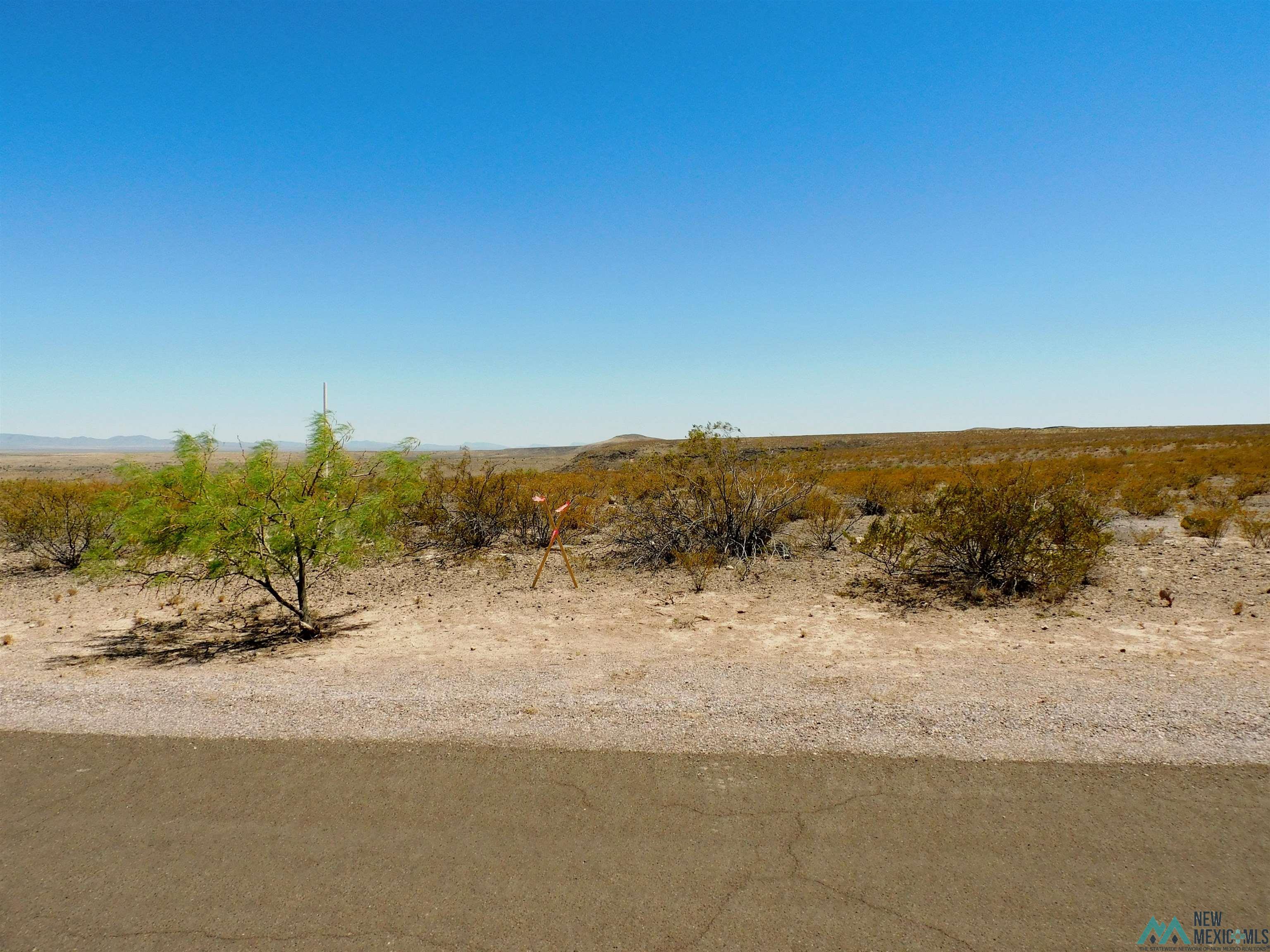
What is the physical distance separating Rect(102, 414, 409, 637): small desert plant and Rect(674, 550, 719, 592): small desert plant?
5.30 m

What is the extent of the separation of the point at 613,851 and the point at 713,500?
1117 cm

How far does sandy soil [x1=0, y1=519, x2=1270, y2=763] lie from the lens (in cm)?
503

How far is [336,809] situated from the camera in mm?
4066

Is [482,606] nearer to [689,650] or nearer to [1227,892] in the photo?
[689,650]

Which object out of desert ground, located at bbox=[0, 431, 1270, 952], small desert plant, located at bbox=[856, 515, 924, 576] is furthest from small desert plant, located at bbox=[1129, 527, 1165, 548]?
small desert plant, located at bbox=[856, 515, 924, 576]

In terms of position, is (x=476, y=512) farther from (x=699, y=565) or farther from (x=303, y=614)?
(x=303, y=614)

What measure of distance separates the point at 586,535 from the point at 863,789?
42.1ft

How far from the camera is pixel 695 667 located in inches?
273

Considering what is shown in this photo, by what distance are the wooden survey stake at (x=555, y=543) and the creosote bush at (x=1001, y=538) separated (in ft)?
17.6

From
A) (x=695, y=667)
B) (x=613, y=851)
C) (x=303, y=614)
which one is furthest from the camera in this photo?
(x=303, y=614)

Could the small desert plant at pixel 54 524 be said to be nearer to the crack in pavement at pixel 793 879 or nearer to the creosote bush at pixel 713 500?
the creosote bush at pixel 713 500

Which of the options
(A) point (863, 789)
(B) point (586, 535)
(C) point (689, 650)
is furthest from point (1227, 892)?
(B) point (586, 535)

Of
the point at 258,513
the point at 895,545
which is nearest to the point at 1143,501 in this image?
the point at 895,545

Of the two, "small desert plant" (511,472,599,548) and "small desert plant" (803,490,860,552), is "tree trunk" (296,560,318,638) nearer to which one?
"small desert plant" (511,472,599,548)
